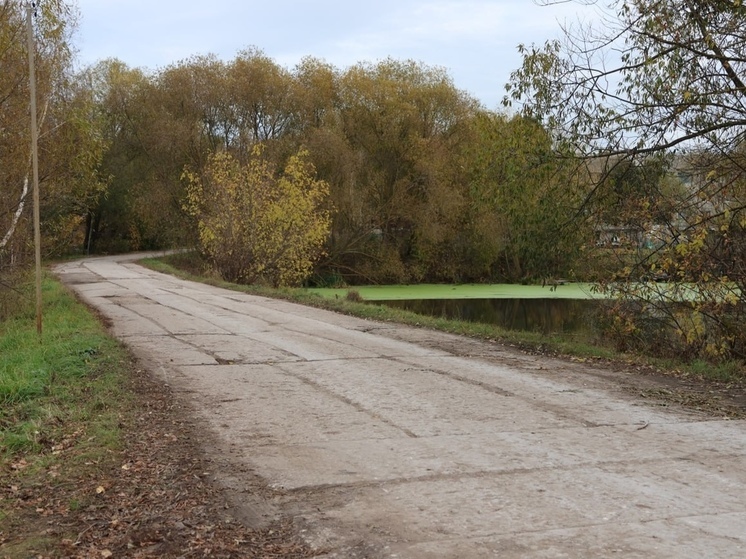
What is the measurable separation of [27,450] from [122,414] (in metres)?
1.23

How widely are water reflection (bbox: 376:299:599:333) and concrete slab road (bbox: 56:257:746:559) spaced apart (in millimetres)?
13150

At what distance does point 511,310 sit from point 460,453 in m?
24.3

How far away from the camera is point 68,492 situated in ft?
18.6

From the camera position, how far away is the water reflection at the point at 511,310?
25.5 meters

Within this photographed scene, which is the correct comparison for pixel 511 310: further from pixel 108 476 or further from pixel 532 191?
pixel 108 476

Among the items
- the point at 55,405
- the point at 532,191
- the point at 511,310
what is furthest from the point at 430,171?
the point at 55,405

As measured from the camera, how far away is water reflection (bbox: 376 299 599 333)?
2547 cm

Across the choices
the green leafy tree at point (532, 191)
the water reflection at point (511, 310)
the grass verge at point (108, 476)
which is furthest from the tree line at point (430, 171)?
the grass verge at point (108, 476)

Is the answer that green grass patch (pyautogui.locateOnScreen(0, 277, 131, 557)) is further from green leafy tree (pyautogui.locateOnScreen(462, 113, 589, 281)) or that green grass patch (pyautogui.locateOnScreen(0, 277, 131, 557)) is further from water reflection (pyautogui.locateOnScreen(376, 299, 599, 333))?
water reflection (pyautogui.locateOnScreen(376, 299, 599, 333))

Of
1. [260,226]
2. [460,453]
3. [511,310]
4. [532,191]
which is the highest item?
[532,191]

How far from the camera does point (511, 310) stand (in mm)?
30266

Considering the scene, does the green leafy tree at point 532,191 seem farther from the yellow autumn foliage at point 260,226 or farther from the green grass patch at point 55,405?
the yellow autumn foliage at point 260,226

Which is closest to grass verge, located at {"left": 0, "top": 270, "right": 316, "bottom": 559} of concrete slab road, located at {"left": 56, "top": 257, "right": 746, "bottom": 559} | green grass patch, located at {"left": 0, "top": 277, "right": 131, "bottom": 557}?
green grass patch, located at {"left": 0, "top": 277, "right": 131, "bottom": 557}

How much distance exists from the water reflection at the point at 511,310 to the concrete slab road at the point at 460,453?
43.1ft
